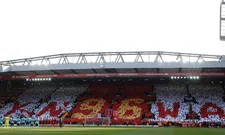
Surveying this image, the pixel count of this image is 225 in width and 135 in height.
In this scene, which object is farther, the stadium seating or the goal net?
the stadium seating

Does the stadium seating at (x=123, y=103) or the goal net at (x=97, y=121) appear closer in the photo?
the goal net at (x=97, y=121)

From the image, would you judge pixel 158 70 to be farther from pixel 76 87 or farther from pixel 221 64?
pixel 76 87

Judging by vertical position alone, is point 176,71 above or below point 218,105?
above

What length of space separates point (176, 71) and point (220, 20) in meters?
12.3

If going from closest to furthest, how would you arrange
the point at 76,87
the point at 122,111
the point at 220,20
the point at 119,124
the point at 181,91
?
1. the point at 220,20
2. the point at 119,124
3. the point at 122,111
4. the point at 181,91
5. the point at 76,87

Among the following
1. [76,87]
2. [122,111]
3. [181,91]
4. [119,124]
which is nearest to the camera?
[119,124]

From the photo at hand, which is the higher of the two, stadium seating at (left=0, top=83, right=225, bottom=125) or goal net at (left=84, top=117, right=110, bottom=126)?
stadium seating at (left=0, top=83, right=225, bottom=125)

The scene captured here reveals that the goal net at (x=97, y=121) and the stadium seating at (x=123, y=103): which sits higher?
the stadium seating at (x=123, y=103)

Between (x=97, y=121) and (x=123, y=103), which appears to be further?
(x=123, y=103)

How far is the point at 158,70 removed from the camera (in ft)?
197

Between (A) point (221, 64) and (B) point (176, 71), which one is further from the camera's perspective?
(B) point (176, 71)

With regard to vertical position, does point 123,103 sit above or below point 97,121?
above

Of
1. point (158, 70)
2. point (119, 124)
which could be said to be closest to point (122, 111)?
point (119, 124)

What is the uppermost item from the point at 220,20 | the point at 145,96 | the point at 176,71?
the point at 220,20
